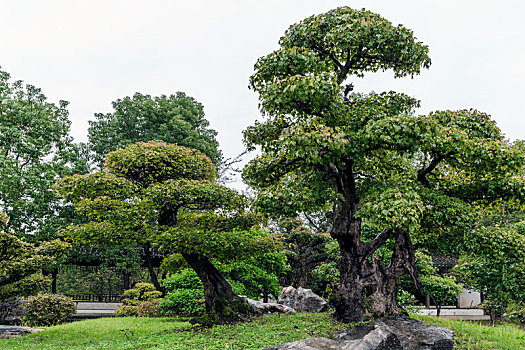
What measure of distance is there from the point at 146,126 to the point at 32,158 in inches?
233

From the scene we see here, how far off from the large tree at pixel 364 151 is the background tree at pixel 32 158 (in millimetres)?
10863

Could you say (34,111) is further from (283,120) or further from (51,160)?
(283,120)

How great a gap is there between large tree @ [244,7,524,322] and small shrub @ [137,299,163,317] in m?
8.84

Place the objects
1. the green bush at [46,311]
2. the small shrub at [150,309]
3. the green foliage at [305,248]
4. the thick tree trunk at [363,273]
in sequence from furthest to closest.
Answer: the green foliage at [305,248], the small shrub at [150,309], the green bush at [46,311], the thick tree trunk at [363,273]

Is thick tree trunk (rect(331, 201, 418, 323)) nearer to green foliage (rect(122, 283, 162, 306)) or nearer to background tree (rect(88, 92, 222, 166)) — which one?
green foliage (rect(122, 283, 162, 306))

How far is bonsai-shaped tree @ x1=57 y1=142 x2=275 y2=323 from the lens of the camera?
27.2 ft

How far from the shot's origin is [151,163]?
30.0 ft

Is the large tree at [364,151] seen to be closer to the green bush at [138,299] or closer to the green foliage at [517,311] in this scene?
the green foliage at [517,311]

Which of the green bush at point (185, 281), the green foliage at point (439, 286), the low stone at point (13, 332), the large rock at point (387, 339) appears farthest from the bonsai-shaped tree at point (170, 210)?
the green foliage at point (439, 286)

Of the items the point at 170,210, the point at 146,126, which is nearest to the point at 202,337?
the point at 170,210

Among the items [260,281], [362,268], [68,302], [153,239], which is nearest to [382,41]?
[362,268]

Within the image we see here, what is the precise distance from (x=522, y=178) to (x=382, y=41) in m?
3.70

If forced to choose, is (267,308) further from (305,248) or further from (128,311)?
A: (128,311)

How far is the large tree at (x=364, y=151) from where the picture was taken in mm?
6473
